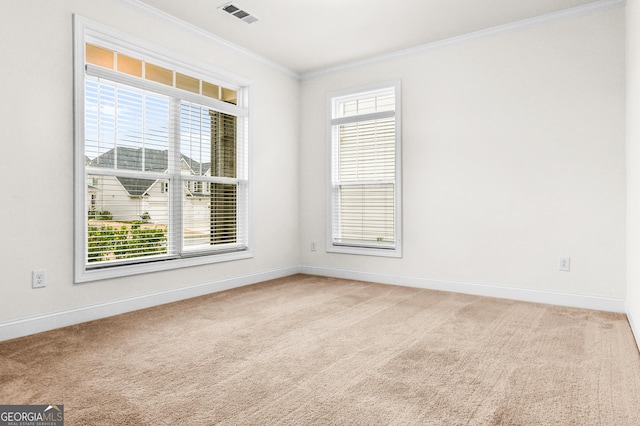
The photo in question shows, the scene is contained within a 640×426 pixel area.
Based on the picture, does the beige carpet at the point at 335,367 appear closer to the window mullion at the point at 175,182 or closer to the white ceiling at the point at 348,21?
the window mullion at the point at 175,182

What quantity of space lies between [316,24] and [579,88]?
257 centimetres

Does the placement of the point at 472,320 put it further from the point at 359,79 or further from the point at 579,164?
the point at 359,79

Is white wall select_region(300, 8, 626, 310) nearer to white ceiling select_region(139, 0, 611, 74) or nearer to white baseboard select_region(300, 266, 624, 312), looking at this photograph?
white baseboard select_region(300, 266, 624, 312)

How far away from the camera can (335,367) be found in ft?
7.36

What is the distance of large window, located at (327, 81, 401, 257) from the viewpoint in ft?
15.6

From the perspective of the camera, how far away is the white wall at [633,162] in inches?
104

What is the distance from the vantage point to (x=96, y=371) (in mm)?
2168

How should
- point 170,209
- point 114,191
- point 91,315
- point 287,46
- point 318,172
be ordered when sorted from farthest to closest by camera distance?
point 318,172 < point 287,46 < point 170,209 < point 114,191 < point 91,315

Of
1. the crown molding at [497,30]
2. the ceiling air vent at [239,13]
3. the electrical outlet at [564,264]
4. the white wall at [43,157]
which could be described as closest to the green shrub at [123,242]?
the white wall at [43,157]

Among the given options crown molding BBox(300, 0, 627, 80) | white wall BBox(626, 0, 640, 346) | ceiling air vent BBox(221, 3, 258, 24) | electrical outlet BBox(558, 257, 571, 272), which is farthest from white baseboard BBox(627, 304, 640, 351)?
ceiling air vent BBox(221, 3, 258, 24)

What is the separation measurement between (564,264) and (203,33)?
4.27m

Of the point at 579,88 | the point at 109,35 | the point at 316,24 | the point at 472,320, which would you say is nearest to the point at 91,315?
the point at 109,35

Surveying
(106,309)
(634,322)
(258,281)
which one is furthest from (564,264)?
(106,309)

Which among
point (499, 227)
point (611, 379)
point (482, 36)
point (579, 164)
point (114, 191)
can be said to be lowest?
point (611, 379)
